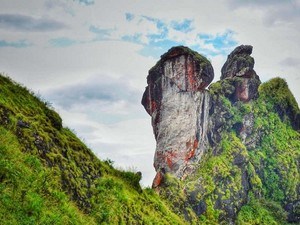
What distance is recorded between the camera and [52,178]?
10.9 metres

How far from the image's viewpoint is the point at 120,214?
13.1 m

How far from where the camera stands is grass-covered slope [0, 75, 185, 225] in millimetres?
8734

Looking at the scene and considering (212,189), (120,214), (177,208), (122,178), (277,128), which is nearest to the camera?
(120,214)

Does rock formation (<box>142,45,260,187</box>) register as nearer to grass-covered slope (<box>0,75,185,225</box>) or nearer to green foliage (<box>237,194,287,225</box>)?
green foliage (<box>237,194,287,225</box>)

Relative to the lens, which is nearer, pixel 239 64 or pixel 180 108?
pixel 180 108

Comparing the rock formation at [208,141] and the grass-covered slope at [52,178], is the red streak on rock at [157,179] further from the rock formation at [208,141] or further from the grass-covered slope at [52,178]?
the grass-covered slope at [52,178]

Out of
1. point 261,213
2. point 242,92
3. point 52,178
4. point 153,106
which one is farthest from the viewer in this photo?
point 242,92

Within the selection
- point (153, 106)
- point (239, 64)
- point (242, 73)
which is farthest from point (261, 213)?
point (239, 64)

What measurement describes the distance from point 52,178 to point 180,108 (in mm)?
46110

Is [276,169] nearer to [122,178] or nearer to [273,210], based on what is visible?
[273,210]

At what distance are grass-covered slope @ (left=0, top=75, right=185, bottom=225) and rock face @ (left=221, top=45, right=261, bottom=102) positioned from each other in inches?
2021

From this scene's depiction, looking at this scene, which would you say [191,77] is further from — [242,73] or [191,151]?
[242,73]

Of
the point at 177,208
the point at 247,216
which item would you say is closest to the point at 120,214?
the point at 177,208

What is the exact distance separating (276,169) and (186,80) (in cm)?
2061
